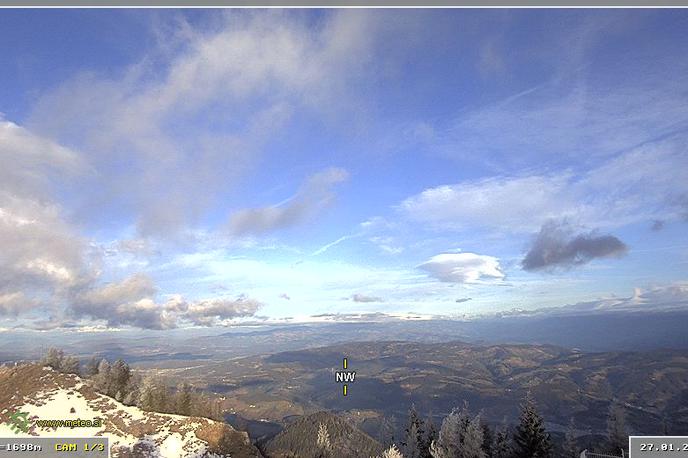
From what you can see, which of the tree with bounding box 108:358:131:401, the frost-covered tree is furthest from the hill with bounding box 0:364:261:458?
the frost-covered tree

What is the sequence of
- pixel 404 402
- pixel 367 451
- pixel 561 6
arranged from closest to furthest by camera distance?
pixel 561 6 < pixel 367 451 < pixel 404 402

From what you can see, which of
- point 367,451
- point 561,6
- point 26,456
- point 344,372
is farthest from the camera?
point 367,451

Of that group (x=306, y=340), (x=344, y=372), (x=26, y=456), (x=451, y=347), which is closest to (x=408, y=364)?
(x=451, y=347)

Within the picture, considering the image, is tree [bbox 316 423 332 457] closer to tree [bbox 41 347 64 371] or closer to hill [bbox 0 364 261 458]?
hill [bbox 0 364 261 458]

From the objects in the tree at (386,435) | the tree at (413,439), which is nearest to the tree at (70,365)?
the tree at (386,435)

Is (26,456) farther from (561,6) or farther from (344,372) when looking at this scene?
(561,6)

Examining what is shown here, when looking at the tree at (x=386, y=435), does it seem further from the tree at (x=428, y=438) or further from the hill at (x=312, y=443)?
the tree at (x=428, y=438)

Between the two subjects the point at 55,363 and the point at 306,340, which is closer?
the point at 55,363
